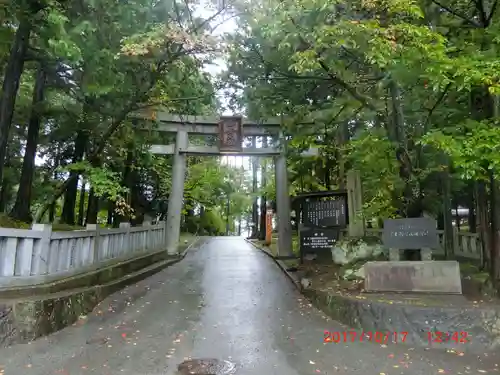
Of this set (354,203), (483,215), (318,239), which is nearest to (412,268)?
(483,215)

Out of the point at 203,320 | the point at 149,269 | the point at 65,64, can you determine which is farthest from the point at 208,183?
the point at 203,320

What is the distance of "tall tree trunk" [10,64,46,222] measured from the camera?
9.65 m

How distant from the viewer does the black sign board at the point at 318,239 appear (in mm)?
13352

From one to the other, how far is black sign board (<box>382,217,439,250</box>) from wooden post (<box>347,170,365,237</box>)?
15.7 ft

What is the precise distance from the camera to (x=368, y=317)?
21.5 feet

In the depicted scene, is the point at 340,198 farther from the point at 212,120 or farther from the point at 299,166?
the point at 212,120

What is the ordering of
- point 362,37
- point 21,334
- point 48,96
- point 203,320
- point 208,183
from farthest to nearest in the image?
1. point 208,183
2. point 48,96
3. point 203,320
4. point 362,37
5. point 21,334

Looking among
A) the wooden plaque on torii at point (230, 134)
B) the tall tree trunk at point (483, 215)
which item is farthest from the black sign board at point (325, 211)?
the tall tree trunk at point (483, 215)

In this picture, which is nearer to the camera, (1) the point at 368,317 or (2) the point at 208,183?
(1) the point at 368,317

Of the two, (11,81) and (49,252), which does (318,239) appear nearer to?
(49,252)

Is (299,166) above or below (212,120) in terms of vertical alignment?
below

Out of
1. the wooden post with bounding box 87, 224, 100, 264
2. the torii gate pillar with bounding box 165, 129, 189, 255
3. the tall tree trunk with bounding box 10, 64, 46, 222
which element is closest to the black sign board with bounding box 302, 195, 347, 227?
the torii gate pillar with bounding box 165, 129, 189, 255

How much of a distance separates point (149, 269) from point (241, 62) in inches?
294

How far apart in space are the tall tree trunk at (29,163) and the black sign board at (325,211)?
29.4 ft
